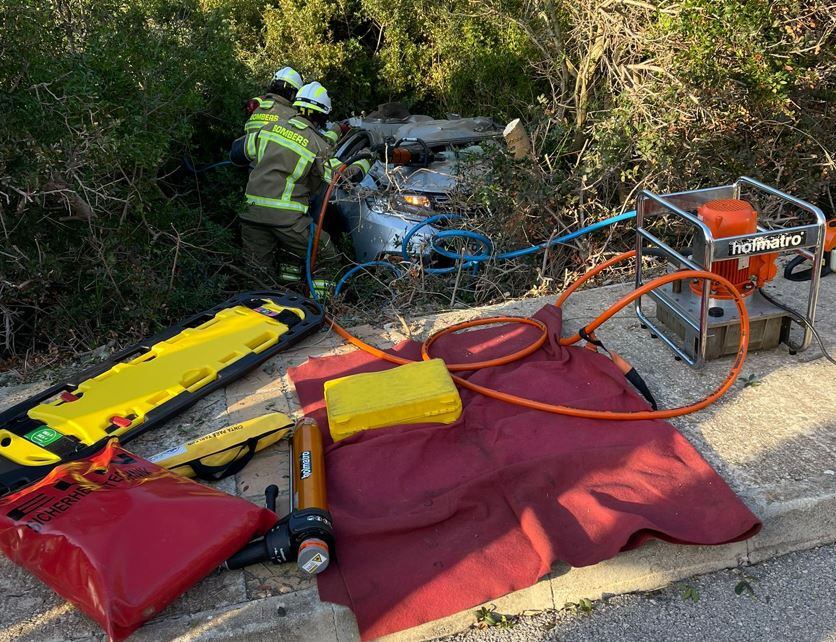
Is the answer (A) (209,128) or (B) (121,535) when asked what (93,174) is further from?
(B) (121,535)

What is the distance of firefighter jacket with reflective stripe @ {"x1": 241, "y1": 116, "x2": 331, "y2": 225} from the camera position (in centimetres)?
615

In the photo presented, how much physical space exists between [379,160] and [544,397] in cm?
340

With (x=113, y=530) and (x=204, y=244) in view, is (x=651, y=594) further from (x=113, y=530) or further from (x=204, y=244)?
(x=204, y=244)

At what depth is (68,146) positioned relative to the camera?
4488 mm

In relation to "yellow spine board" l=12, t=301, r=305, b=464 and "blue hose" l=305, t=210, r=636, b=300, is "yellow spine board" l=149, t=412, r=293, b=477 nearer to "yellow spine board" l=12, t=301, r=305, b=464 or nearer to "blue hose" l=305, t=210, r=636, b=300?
"yellow spine board" l=12, t=301, r=305, b=464

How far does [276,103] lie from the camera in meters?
6.37

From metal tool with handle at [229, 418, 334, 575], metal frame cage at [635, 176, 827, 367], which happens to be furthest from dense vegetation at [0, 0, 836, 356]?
metal tool with handle at [229, 418, 334, 575]

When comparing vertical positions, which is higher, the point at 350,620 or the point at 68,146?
the point at 68,146

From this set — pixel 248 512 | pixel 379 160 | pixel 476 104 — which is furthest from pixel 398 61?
pixel 248 512

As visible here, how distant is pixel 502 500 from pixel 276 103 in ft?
15.0

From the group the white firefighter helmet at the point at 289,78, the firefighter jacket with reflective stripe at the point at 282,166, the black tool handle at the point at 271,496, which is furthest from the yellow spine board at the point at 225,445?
the white firefighter helmet at the point at 289,78

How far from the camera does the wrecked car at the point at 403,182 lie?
233 inches

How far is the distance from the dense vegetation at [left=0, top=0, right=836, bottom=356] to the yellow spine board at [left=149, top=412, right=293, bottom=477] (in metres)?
1.97

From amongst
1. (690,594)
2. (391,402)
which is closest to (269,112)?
(391,402)
